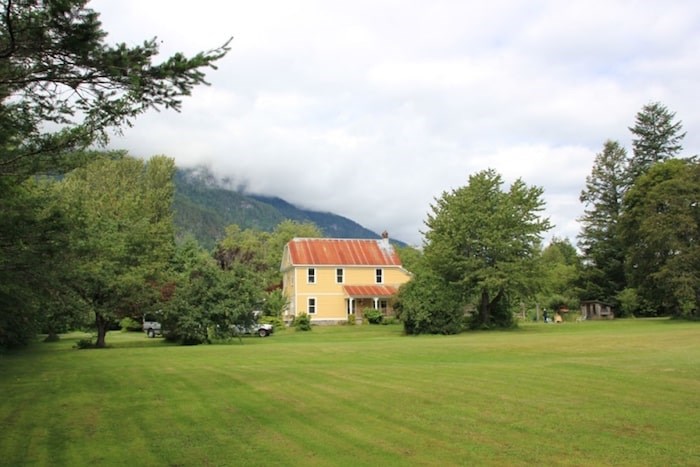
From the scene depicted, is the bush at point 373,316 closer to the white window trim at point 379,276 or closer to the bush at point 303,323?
the white window trim at point 379,276

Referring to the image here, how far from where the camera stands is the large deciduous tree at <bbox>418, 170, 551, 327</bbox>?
3928cm

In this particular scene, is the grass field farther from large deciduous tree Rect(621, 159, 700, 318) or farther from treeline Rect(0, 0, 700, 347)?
large deciduous tree Rect(621, 159, 700, 318)

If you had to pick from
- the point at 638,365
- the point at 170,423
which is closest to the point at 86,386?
the point at 170,423

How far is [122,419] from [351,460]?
4.89 m

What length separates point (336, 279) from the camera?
2149 inches

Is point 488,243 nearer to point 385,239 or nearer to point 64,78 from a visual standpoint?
point 385,239

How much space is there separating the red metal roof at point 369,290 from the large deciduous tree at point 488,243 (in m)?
11.5

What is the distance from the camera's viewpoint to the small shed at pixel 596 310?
59.3 meters

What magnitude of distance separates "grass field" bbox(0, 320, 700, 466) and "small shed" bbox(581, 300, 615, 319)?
148 ft

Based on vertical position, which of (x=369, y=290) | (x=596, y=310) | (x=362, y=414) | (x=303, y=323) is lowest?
(x=362, y=414)

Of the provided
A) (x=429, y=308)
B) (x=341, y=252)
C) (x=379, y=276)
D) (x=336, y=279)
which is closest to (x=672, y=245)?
(x=429, y=308)

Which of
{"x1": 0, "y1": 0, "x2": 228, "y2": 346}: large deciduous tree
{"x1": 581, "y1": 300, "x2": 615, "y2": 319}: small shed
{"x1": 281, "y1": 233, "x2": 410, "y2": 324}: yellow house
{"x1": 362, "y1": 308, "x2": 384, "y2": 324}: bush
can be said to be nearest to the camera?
{"x1": 0, "y1": 0, "x2": 228, "y2": 346}: large deciduous tree

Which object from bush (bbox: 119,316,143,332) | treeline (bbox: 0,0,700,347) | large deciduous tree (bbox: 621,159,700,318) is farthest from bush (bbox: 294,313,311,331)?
large deciduous tree (bbox: 621,159,700,318)

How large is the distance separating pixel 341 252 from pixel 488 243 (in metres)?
19.8
